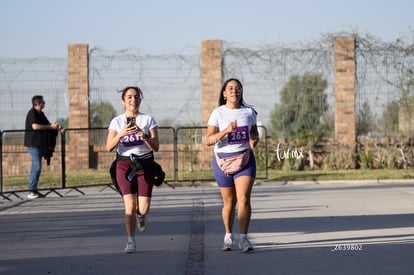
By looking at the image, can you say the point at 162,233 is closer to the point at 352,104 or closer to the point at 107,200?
the point at 107,200

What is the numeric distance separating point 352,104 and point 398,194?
7713 mm

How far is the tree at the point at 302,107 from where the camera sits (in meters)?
23.7

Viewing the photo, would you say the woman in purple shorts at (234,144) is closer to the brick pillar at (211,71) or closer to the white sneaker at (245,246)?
the white sneaker at (245,246)

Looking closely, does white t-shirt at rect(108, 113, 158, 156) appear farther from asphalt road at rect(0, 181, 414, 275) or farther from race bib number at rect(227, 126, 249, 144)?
asphalt road at rect(0, 181, 414, 275)

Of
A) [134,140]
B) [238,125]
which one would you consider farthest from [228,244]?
[134,140]

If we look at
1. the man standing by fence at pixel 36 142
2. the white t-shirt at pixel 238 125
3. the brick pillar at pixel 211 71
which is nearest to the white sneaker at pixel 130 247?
the white t-shirt at pixel 238 125

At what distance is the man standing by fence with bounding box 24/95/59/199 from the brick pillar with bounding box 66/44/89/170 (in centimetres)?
589

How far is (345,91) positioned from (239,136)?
47.4 feet

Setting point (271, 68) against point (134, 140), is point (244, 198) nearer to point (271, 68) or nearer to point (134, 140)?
point (134, 140)

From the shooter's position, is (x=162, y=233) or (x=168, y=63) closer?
(x=162, y=233)

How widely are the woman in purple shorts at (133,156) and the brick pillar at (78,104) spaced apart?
13768 millimetres

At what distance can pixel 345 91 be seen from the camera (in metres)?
23.4

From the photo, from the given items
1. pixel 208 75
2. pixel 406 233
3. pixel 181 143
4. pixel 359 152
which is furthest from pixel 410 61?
pixel 406 233

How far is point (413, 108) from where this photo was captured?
23.9m
